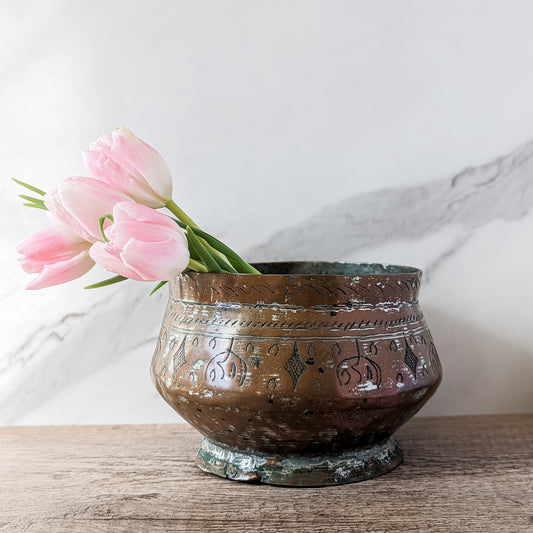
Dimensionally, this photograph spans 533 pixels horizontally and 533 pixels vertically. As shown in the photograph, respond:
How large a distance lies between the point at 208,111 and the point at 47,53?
0.23m

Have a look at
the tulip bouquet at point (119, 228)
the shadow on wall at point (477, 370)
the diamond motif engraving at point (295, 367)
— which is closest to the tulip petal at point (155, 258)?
the tulip bouquet at point (119, 228)

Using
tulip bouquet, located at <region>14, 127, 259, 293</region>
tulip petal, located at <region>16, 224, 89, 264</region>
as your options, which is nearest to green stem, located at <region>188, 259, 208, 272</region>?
tulip bouquet, located at <region>14, 127, 259, 293</region>

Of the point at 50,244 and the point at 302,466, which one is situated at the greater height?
the point at 50,244

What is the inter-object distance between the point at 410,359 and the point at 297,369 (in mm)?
118

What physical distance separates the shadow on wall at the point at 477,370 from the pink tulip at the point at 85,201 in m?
0.47

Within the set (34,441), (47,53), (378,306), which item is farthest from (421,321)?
(47,53)

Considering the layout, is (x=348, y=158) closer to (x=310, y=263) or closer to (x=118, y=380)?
(x=310, y=263)

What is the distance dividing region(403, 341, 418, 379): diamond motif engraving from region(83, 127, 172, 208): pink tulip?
277mm

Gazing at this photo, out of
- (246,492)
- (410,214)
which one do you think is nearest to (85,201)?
(246,492)

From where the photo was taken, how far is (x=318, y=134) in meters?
0.80

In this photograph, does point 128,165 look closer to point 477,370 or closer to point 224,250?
point 224,250

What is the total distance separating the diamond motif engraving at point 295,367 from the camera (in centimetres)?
51

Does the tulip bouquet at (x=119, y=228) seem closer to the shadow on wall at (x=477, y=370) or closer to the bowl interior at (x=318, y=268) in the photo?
the bowl interior at (x=318, y=268)

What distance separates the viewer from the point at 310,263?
2.39 ft
